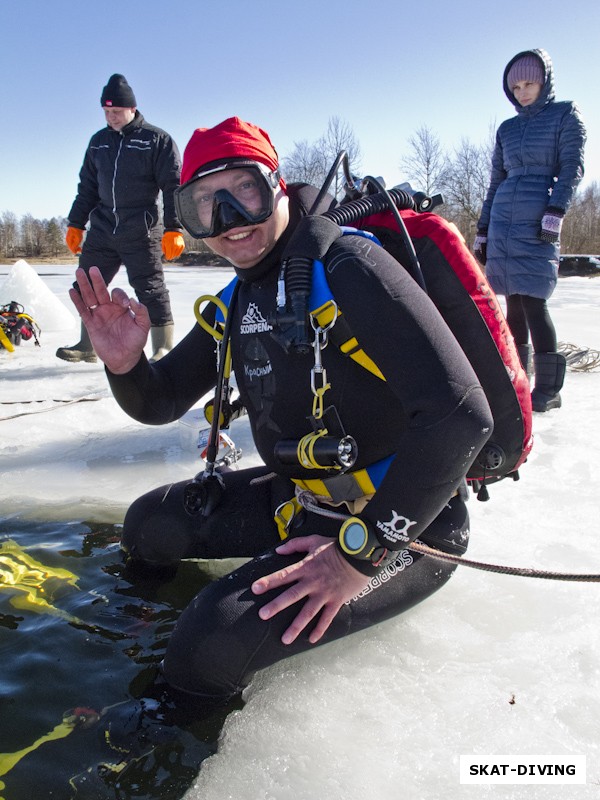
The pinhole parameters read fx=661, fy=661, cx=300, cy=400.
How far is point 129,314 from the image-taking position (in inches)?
84.6

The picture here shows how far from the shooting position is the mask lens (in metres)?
1.87

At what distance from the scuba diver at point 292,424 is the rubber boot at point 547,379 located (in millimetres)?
2348

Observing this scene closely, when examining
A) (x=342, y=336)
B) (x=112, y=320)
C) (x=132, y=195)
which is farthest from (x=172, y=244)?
(x=342, y=336)

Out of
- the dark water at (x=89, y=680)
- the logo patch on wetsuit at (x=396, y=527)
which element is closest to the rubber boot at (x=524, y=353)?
the dark water at (x=89, y=680)

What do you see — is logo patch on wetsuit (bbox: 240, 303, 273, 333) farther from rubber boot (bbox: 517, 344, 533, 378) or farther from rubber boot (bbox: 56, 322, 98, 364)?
rubber boot (bbox: 56, 322, 98, 364)

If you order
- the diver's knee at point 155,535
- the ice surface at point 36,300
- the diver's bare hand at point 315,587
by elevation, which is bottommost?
the diver's knee at point 155,535

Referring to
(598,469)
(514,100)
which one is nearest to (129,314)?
(598,469)

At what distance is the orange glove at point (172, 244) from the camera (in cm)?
496

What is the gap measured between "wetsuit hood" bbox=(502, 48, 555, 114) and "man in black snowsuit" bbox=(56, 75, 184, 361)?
2392 millimetres

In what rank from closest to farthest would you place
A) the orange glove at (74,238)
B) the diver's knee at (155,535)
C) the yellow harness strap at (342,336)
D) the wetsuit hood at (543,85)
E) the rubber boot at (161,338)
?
the yellow harness strap at (342,336)
the diver's knee at (155,535)
the wetsuit hood at (543,85)
the rubber boot at (161,338)
the orange glove at (74,238)

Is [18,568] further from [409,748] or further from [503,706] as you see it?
[503,706]

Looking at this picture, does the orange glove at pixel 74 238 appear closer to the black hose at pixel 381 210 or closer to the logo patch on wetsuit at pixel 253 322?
the logo patch on wetsuit at pixel 253 322

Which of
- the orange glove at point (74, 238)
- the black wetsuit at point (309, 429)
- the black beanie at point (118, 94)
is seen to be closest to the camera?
the black wetsuit at point (309, 429)

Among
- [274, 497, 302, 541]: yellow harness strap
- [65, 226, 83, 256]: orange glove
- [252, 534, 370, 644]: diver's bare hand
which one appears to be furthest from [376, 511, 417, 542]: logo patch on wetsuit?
[65, 226, 83, 256]: orange glove
